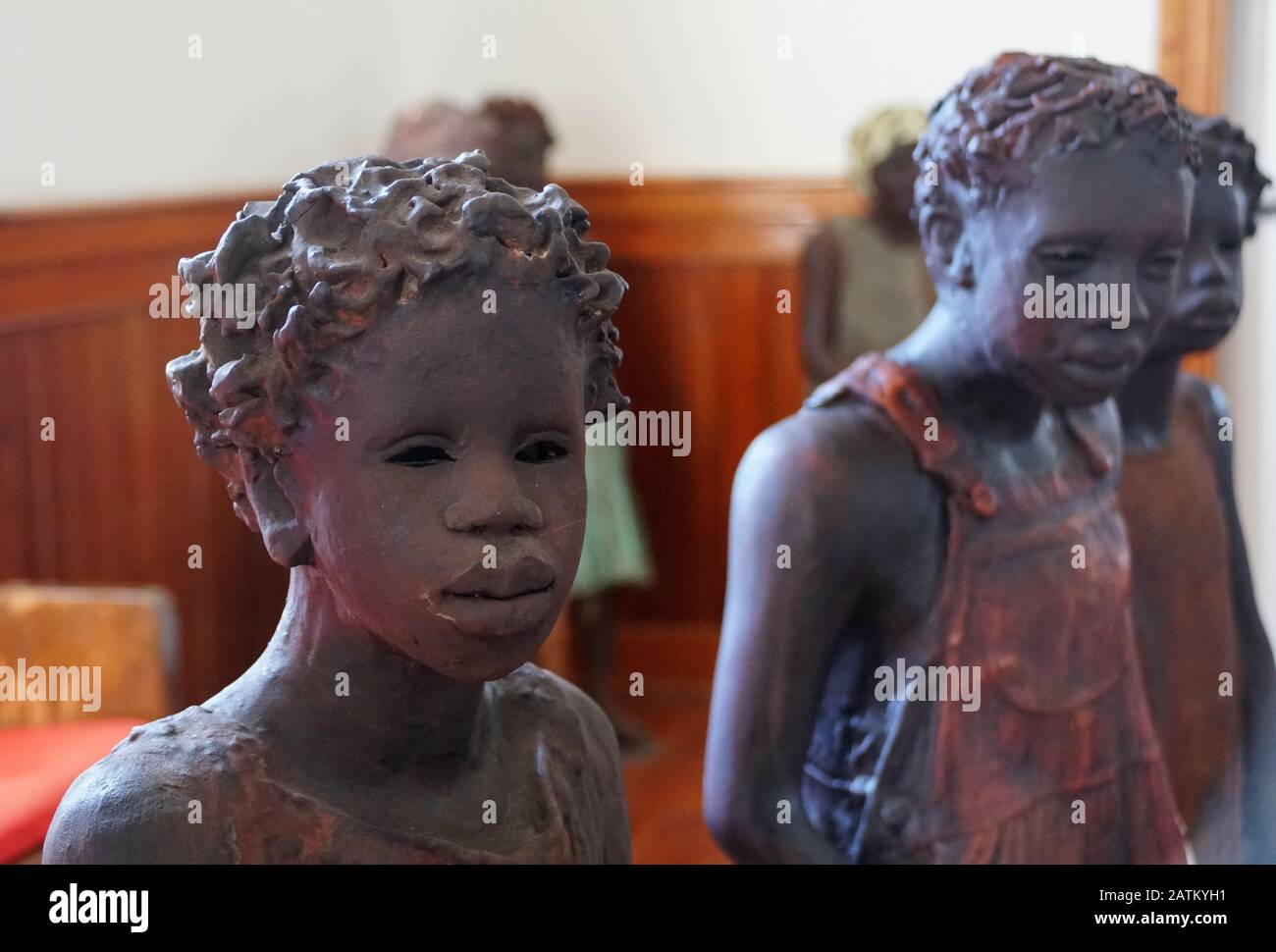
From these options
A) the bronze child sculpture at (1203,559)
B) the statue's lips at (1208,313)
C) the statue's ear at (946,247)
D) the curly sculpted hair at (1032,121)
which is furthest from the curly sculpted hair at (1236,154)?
the statue's ear at (946,247)

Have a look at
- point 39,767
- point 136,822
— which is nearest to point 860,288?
point 39,767

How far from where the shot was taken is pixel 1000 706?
1.78 metres

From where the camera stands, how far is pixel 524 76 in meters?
5.35

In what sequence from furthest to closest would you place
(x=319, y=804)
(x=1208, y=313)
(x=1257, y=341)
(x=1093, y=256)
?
(x=1257, y=341), (x=1208, y=313), (x=1093, y=256), (x=319, y=804)

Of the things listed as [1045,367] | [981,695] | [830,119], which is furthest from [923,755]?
[830,119]

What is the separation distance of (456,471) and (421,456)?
3 centimetres

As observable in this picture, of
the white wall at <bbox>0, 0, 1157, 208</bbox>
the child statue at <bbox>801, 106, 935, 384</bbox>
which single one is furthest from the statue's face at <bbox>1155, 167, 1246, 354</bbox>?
the child statue at <bbox>801, 106, 935, 384</bbox>

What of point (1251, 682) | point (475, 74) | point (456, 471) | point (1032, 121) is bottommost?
point (1251, 682)

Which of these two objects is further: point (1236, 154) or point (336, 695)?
point (1236, 154)

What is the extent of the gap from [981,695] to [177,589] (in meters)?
2.87

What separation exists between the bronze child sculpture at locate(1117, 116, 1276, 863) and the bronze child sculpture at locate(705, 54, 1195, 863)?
31 cm

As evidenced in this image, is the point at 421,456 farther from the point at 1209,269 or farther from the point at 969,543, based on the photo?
the point at 1209,269

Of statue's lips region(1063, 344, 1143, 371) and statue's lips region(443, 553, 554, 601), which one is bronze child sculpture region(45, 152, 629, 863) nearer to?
statue's lips region(443, 553, 554, 601)
